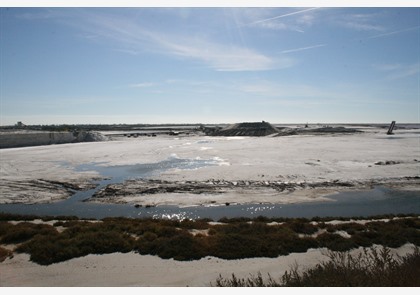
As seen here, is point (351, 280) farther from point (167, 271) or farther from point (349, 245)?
point (349, 245)

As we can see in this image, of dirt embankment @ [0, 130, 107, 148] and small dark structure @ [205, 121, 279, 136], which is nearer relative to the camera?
dirt embankment @ [0, 130, 107, 148]

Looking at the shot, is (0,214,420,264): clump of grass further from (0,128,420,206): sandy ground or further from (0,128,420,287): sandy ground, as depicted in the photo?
(0,128,420,206): sandy ground

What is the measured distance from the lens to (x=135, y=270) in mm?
10117

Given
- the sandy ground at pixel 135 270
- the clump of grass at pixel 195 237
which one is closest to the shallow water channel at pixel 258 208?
the clump of grass at pixel 195 237

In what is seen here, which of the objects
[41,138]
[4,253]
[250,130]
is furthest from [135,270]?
[250,130]

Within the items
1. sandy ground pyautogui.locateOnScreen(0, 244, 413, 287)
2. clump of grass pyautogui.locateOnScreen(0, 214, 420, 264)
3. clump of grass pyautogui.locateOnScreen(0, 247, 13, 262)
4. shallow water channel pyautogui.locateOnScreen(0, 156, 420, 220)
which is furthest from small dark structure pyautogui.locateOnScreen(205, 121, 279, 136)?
clump of grass pyautogui.locateOnScreen(0, 247, 13, 262)

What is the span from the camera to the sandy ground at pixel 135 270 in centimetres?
924

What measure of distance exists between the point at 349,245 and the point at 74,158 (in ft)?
114

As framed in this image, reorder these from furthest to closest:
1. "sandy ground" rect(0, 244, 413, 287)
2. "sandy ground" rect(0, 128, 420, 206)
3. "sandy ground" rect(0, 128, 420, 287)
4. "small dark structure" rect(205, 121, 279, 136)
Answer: "small dark structure" rect(205, 121, 279, 136) → "sandy ground" rect(0, 128, 420, 206) → "sandy ground" rect(0, 128, 420, 287) → "sandy ground" rect(0, 244, 413, 287)

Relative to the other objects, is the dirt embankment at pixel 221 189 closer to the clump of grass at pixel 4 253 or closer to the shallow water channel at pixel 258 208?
the shallow water channel at pixel 258 208

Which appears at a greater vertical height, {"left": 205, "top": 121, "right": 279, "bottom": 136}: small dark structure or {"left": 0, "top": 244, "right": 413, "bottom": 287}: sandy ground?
{"left": 205, "top": 121, "right": 279, "bottom": 136}: small dark structure

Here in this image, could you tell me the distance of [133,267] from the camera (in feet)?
34.0

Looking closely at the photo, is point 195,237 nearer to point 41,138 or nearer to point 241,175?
point 241,175

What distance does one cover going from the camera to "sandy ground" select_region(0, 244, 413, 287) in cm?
924
